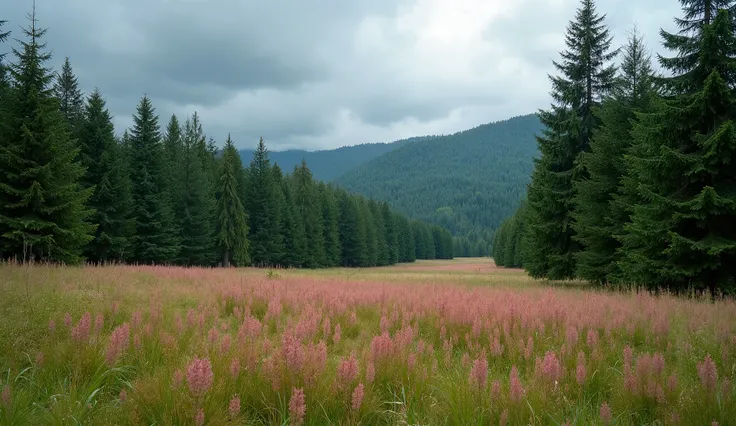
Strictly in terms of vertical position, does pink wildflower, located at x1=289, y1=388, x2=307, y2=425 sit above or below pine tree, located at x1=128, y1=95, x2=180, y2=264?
below

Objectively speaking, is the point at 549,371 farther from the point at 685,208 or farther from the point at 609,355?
the point at 685,208

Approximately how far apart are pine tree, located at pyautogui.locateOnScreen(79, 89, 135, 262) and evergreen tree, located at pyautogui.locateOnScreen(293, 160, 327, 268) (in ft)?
97.3

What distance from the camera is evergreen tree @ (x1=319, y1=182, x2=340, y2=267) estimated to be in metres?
64.4

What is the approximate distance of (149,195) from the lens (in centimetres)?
3150

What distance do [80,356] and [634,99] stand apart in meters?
22.3

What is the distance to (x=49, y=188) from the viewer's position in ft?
61.5

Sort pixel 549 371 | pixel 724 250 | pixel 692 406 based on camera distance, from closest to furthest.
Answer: pixel 692 406, pixel 549 371, pixel 724 250

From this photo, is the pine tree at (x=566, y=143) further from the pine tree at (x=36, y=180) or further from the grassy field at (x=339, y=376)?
the pine tree at (x=36, y=180)

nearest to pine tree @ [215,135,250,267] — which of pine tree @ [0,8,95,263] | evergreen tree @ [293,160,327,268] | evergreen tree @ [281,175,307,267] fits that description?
evergreen tree @ [281,175,307,267]

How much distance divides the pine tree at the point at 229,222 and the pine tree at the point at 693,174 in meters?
35.1

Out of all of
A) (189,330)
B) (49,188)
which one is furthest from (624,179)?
(49,188)

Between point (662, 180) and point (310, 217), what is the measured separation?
48.9m

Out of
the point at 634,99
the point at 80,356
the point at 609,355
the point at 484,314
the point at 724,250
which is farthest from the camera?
the point at 634,99

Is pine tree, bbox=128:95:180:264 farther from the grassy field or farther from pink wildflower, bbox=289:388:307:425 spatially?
pink wildflower, bbox=289:388:307:425
